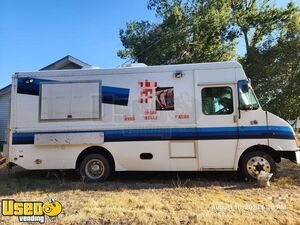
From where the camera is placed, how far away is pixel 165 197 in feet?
24.1

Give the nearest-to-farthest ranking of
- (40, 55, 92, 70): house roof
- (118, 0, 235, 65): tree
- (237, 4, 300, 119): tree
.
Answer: (237, 4, 300, 119): tree, (40, 55, 92, 70): house roof, (118, 0, 235, 65): tree

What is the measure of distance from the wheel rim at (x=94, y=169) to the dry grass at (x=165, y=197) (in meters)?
0.35

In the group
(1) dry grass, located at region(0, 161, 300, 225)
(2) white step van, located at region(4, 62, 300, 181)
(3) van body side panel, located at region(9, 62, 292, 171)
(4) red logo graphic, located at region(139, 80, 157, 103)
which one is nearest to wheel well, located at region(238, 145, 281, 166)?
(2) white step van, located at region(4, 62, 300, 181)

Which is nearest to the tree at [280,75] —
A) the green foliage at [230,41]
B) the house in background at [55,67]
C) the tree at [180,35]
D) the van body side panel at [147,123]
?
the green foliage at [230,41]

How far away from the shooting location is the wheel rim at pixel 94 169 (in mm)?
9188

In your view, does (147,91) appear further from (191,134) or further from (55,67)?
(55,67)

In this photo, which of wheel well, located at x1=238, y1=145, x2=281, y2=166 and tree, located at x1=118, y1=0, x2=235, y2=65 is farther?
tree, located at x1=118, y1=0, x2=235, y2=65

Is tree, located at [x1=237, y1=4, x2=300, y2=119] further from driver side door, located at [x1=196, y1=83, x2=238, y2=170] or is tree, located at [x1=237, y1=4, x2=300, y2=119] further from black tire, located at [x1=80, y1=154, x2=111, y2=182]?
black tire, located at [x1=80, y1=154, x2=111, y2=182]

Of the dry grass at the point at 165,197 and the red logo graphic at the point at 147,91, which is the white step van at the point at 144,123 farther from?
the dry grass at the point at 165,197

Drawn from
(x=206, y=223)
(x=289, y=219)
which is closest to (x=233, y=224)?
(x=206, y=223)

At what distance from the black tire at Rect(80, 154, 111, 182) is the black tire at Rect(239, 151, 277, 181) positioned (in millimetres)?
3559

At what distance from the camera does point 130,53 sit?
23.0 m

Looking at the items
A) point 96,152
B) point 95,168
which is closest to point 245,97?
point 96,152

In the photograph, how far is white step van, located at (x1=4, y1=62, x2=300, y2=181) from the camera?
28.3 ft
